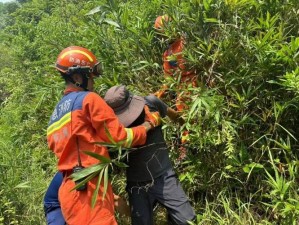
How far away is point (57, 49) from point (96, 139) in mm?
2851

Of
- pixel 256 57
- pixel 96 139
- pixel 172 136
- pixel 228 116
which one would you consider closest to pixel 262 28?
pixel 256 57

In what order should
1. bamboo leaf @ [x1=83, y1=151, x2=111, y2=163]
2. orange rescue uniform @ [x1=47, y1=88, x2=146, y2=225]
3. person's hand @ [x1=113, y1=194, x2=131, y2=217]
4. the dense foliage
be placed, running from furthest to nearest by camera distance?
person's hand @ [x1=113, y1=194, x2=131, y2=217], the dense foliage, orange rescue uniform @ [x1=47, y1=88, x2=146, y2=225], bamboo leaf @ [x1=83, y1=151, x2=111, y2=163]

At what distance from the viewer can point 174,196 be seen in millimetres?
3105

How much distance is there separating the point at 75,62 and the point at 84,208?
3.54ft

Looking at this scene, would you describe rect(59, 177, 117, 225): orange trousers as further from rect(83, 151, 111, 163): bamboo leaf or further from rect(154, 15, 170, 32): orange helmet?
rect(154, 15, 170, 32): orange helmet

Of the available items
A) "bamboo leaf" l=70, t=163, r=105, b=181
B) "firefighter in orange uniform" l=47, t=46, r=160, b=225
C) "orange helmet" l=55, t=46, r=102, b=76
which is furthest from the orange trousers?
"orange helmet" l=55, t=46, r=102, b=76

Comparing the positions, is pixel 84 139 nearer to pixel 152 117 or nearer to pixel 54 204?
pixel 152 117

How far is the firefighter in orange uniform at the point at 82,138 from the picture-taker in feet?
8.91

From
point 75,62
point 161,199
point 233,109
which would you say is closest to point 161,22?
point 233,109

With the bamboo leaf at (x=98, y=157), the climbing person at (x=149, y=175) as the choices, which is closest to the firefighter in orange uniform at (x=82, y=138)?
the bamboo leaf at (x=98, y=157)

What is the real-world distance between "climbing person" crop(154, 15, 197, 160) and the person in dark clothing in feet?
3.79

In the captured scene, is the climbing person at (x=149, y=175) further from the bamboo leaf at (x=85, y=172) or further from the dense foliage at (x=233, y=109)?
the bamboo leaf at (x=85, y=172)

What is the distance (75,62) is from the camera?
2.92 metres

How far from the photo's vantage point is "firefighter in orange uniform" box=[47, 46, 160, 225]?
271 centimetres
